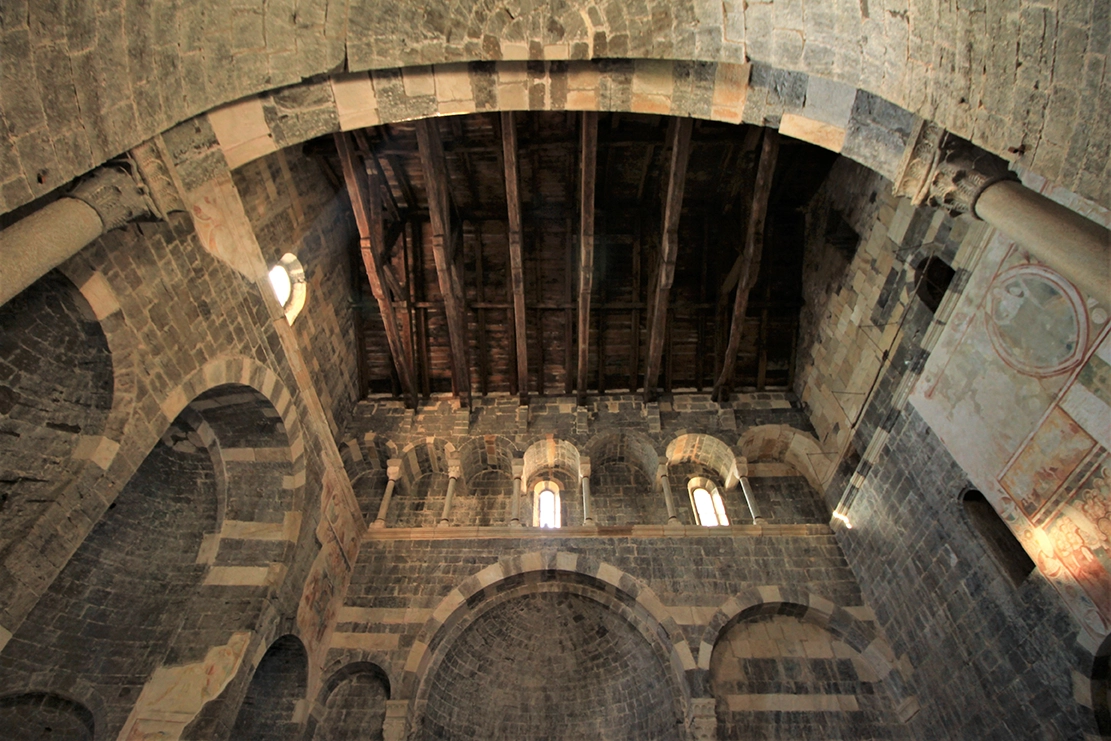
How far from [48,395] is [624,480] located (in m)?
8.65

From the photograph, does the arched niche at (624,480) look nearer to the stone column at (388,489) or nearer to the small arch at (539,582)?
the small arch at (539,582)

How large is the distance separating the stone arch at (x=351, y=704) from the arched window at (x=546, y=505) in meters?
3.61

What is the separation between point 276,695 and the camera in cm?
741

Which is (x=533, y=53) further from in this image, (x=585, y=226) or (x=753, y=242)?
(x=753, y=242)

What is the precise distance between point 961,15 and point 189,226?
6.76m

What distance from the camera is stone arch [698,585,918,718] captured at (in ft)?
25.6

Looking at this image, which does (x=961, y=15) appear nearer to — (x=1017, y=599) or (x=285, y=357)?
(x=1017, y=599)

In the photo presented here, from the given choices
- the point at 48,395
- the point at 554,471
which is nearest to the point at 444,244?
the point at 554,471

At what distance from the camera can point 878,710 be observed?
768 centimetres

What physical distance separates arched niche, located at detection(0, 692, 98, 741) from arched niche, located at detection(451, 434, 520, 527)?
17.6 ft

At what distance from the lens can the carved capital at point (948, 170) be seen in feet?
14.0

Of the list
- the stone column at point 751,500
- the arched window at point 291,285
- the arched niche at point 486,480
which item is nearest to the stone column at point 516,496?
the arched niche at point 486,480

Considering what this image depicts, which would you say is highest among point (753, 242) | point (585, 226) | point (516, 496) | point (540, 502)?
point (753, 242)

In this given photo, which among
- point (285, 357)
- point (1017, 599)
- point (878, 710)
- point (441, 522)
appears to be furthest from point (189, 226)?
point (878, 710)
